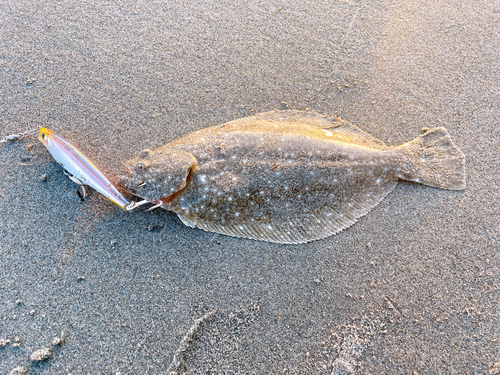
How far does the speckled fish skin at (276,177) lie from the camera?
8.95 feet

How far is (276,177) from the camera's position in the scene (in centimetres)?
274

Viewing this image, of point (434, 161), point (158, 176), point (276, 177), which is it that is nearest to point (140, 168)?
point (158, 176)

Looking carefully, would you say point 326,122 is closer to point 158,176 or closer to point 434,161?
point 434,161

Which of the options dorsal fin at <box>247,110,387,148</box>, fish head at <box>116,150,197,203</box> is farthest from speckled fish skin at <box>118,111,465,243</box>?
dorsal fin at <box>247,110,387,148</box>

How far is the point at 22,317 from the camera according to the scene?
2.53 metres

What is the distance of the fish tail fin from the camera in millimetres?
2930

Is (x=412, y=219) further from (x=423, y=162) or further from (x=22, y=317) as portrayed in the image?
(x=22, y=317)

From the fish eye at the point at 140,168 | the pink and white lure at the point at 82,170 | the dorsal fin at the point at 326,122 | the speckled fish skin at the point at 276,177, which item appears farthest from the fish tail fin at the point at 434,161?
the pink and white lure at the point at 82,170

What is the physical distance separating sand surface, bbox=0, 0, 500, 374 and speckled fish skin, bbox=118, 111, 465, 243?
16 centimetres

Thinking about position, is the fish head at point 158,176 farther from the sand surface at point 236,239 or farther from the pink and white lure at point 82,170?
the sand surface at point 236,239

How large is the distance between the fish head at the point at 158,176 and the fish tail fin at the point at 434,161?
221 cm

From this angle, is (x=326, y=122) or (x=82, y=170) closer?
(x=82, y=170)

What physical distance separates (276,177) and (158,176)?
1.12m

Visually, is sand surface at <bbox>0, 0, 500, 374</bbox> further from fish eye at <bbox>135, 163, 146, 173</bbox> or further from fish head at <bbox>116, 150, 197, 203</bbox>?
fish eye at <bbox>135, 163, 146, 173</bbox>
